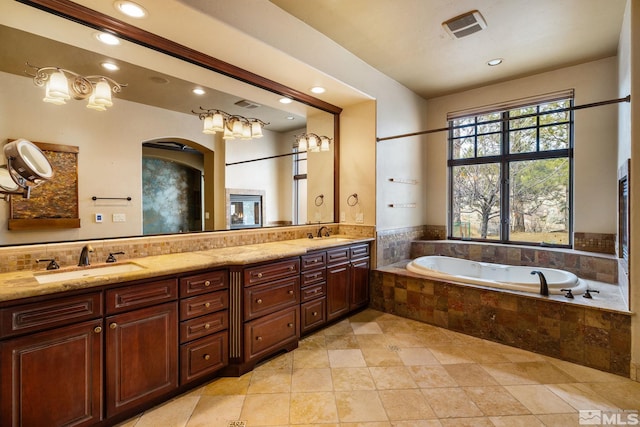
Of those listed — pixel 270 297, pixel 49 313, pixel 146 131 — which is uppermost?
pixel 146 131

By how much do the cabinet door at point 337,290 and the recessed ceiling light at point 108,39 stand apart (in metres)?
2.57

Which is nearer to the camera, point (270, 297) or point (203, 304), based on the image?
point (203, 304)

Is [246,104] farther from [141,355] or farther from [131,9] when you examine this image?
[141,355]

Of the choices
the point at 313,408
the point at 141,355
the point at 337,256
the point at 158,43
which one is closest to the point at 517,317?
the point at 337,256

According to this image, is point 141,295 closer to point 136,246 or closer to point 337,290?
point 136,246

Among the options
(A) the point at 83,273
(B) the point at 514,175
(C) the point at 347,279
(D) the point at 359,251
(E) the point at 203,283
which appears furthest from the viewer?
(B) the point at 514,175

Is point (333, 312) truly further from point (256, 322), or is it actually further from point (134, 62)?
point (134, 62)

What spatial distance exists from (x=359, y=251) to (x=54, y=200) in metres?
2.79

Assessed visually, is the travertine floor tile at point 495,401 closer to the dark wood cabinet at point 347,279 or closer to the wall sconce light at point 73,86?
the dark wood cabinet at point 347,279

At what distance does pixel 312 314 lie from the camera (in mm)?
2998

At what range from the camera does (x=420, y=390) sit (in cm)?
214

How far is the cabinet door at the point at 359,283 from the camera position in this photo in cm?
353

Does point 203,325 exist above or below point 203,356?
above

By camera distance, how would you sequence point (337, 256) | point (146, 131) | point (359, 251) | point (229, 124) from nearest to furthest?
point (146, 131), point (229, 124), point (337, 256), point (359, 251)
